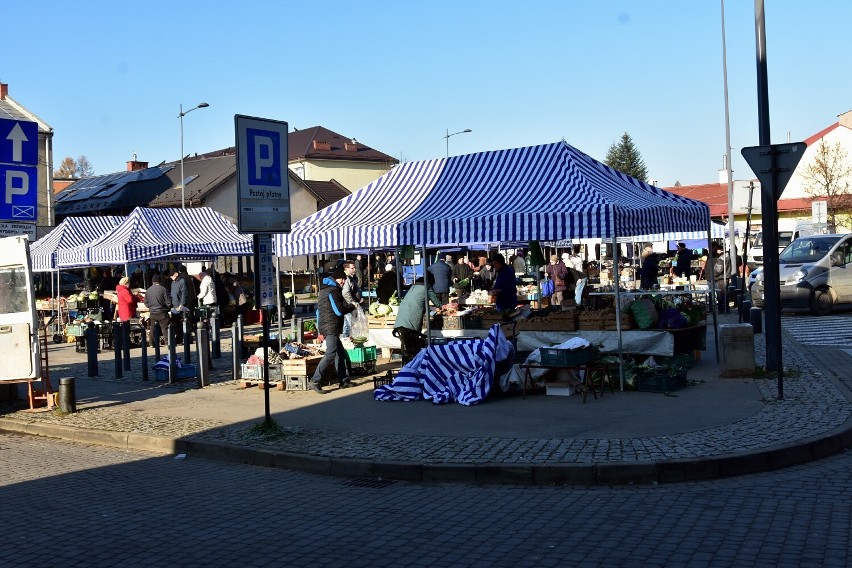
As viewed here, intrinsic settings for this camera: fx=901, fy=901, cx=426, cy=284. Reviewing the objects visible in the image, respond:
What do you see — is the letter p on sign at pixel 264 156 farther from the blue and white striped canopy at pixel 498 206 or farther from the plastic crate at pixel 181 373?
the plastic crate at pixel 181 373

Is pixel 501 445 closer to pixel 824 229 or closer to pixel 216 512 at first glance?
pixel 216 512

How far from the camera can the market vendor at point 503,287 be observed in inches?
656

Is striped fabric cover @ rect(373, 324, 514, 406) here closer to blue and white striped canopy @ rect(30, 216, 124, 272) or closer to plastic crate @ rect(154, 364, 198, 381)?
plastic crate @ rect(154, 364, 198, 381)

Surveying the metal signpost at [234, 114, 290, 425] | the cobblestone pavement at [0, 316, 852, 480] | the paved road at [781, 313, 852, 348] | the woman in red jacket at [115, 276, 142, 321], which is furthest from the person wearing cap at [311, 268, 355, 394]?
the paved road at [781, 313, 852, 348]

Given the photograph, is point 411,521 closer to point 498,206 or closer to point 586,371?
point 586,371

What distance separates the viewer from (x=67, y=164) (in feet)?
392

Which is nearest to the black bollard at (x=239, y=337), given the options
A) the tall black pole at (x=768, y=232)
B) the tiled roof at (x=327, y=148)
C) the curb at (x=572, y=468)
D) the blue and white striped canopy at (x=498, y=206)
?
the blue and white striped canopy at (x=498, y=206)

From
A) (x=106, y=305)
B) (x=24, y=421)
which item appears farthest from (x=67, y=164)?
(x=24, y=421)

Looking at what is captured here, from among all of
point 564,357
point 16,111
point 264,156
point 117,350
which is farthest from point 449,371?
point 16,111

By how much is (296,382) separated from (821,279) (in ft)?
54.5

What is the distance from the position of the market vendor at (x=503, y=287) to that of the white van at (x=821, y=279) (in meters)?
11.0

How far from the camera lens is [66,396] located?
43.1 feet

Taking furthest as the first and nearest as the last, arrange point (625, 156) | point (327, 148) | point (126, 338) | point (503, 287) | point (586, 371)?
point (625, 156), point (327, 148), point (126, 338), point (503, 287), point (586, 371)

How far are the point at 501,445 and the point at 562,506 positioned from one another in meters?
1.96
